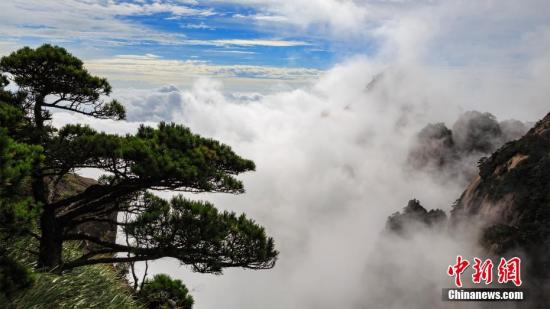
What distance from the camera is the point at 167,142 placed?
9789 mm

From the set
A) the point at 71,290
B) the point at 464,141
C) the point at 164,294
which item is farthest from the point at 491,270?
the point at 464,141

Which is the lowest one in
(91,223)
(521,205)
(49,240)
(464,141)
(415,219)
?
(49,240)

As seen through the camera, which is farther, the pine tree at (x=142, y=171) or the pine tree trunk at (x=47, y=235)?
the pine tree trunk at (x=47, y=235)

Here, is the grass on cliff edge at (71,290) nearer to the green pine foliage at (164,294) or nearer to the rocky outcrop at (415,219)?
the green pine foliage at (164,294)

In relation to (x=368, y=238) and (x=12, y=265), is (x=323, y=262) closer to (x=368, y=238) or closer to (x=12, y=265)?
(x=368, y=238)

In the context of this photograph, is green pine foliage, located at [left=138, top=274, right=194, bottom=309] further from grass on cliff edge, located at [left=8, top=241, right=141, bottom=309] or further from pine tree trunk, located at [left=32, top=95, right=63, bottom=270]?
pine tree trunk, located at [left=32, top=95, right=63, bottom=270]

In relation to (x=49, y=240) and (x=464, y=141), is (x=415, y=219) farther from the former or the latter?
(x=49, y=240)

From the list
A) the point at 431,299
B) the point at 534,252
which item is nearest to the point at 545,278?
the point at 534,252

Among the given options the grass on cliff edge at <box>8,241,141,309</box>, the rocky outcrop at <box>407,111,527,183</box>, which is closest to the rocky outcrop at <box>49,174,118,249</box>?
the grass on cliff edge at <box>8,241,141,309</box>

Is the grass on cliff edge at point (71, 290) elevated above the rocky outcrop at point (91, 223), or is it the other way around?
the rocky outcrop at point (91, 223)

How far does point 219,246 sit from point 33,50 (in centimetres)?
705

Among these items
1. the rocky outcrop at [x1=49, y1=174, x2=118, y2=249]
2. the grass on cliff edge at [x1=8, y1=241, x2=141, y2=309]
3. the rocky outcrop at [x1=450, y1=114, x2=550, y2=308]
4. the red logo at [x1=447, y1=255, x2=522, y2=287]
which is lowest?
the grass on cliff edge at [x1=8, y1=241, x2=141, y2=309]

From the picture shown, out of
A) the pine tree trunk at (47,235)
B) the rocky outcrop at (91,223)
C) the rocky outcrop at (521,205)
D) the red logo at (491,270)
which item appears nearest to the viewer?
the pine tree trunk at (47,235)

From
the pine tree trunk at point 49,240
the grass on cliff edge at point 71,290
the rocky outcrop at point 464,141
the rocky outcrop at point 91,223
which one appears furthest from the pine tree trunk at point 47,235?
the rocky outcrop at point 464,141
